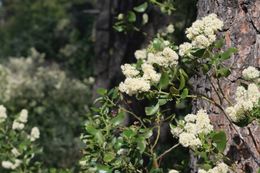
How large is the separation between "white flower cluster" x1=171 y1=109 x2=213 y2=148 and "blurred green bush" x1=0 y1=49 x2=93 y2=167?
3.42 metres

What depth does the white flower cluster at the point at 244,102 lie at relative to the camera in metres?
1.72

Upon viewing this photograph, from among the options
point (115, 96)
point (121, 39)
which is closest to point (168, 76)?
point (115, 96)

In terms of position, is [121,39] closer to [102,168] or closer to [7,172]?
[7,172]

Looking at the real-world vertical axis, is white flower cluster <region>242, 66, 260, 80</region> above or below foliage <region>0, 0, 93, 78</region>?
below

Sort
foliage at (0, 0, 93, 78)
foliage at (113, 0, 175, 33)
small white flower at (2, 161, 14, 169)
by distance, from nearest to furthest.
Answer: foliage at (113, 0, 175, 33), small white flower at (2, 161, 14, 169), foliage at (0, 0, 93, 78)

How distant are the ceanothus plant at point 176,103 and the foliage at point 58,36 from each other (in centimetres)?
501

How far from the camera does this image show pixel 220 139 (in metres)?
1.80

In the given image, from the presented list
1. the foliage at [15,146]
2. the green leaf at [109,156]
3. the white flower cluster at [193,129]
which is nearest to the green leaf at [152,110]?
the white flower cluster at [193,129]

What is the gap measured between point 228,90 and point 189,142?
0.42 metres

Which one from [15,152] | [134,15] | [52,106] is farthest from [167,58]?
[52,106]

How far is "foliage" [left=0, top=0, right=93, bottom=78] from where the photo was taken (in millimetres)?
7641

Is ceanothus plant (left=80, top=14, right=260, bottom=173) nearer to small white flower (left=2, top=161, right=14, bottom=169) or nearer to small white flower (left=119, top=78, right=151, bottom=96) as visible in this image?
small white flower (left=119, top=78, right=151, bottom=96)

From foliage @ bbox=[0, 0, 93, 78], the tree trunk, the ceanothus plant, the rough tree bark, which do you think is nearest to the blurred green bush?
the tree trunk

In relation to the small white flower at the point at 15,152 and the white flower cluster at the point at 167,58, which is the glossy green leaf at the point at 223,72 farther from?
the small white flower at the point at 15,152
